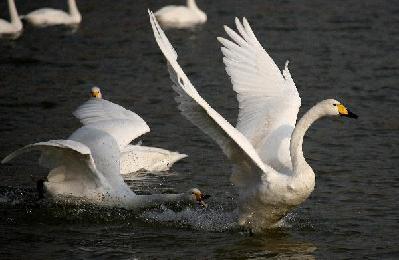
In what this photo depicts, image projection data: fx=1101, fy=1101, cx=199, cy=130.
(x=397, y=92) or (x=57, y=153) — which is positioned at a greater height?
(x=57, y=153)

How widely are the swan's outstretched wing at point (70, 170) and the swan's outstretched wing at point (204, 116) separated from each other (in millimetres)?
1847

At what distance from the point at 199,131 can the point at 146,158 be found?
1.93 meters

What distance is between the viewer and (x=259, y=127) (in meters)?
12.2

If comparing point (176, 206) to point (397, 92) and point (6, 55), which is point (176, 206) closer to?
point (397, 92)

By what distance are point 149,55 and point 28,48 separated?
292 cm

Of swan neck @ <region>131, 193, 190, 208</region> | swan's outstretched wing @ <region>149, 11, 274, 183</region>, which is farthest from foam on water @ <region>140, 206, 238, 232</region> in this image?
swan's outstretched wing @ <region>149, 11, 274, 183</region>

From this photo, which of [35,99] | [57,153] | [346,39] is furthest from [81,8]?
[57,153]

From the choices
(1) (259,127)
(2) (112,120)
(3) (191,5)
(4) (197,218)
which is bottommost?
(3) (191,5)

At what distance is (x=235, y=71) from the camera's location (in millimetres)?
12461

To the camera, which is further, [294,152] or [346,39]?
[346,39]

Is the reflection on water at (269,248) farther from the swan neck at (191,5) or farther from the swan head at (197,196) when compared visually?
the swan neck at (191,5)

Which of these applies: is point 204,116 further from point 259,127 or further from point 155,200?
point 155,200

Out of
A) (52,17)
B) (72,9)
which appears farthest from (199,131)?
(72,9)

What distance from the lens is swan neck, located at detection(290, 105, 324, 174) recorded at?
1099 centimetres
